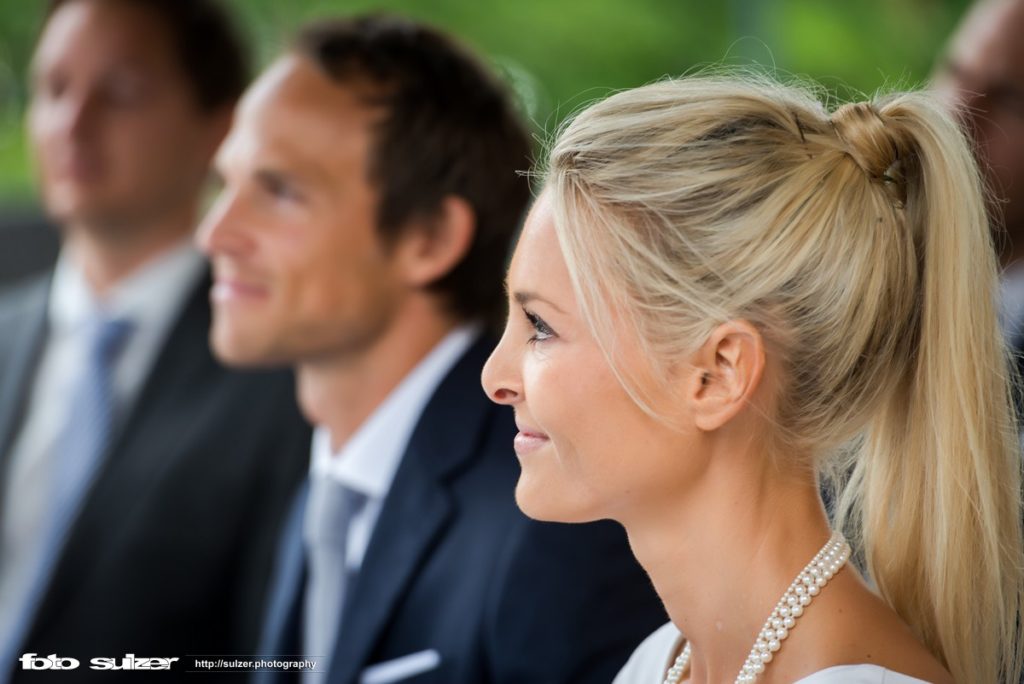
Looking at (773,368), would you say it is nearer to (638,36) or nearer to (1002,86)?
(1002,86)

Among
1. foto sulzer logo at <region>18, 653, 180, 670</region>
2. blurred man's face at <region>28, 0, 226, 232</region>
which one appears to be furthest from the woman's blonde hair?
blurred man's face at <region>28, 0, 226, 232</region>

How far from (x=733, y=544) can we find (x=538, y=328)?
0.23m

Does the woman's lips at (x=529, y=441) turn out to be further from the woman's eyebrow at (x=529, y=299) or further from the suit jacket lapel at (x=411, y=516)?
the suit jacket lapel at (x=411, y=516)

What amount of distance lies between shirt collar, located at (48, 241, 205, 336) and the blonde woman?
138 cm

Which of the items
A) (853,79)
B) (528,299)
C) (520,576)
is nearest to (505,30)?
(853,79)

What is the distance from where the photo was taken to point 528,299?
1004mm

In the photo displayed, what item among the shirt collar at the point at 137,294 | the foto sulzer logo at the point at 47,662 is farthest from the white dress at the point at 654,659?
the shirt collar at the point at 137,294

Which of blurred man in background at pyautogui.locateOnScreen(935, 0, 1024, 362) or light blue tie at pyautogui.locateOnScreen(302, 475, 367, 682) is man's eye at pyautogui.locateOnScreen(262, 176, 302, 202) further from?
blurred man in background at pyautogui.locateOnScreen(935, 0, 1024, 362)

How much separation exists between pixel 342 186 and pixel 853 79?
270 cm

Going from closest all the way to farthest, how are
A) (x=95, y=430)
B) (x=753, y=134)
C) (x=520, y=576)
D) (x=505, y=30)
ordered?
(x=753, y=134)
(x=520, y=576)
(x=95, y=430)
(x=505, y=30)

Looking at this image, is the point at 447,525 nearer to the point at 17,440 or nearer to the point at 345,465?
the point at 345,465

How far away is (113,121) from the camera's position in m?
2.35

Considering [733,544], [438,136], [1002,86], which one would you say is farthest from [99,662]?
A: [1002,86]

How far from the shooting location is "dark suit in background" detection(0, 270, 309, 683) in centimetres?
186
